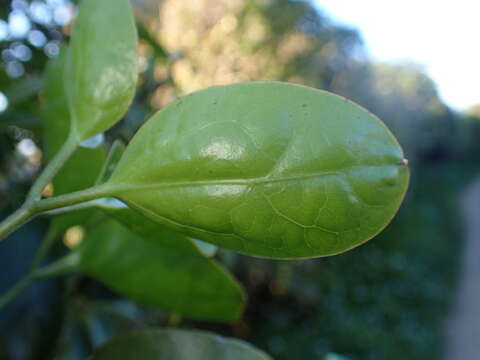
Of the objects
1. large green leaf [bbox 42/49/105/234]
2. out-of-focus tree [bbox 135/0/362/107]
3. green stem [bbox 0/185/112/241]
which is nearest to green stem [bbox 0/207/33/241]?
green stem [bbox 0/185/112/241]

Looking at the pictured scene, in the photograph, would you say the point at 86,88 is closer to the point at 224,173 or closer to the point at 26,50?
the point at 224,173

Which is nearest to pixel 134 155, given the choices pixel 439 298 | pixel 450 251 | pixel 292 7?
pixel 292 7

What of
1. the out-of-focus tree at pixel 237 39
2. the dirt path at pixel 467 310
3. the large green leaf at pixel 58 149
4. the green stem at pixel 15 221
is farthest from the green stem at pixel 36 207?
the dirt path at pixel 467 310

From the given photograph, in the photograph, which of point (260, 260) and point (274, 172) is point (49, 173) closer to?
point (274, 172)

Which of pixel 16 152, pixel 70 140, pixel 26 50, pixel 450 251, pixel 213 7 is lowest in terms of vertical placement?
pixel 450 251

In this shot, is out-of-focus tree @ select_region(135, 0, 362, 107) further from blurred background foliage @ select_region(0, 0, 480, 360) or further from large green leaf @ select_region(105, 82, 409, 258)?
large green leaf @ select_region(105, 82, 409, 258)

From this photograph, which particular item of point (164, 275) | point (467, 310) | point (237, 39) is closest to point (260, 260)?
point (237, 39)
